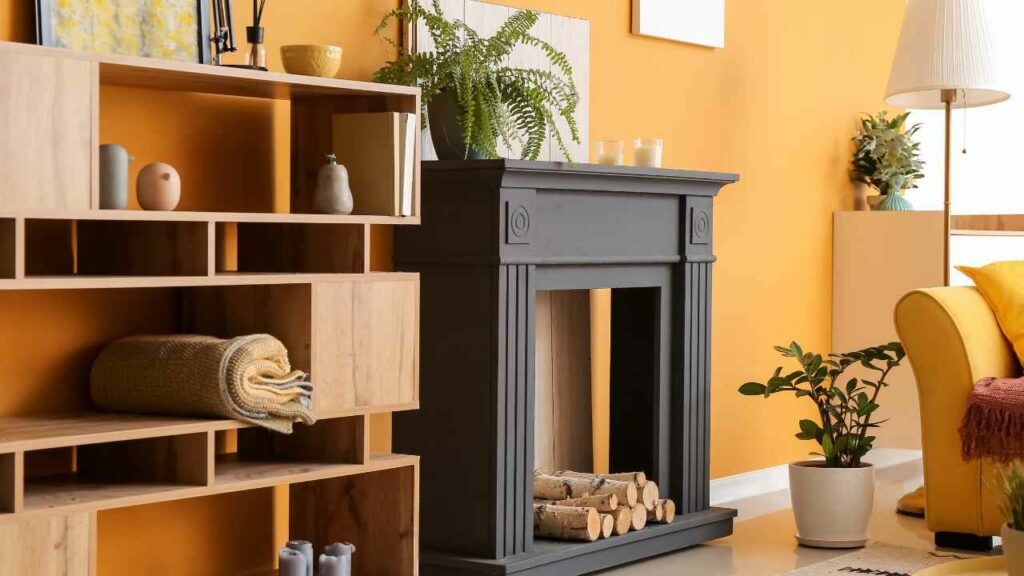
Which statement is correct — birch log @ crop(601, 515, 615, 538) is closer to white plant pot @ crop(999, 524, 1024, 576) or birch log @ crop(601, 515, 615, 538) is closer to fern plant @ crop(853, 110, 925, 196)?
white plant pot @ crop(999, 524, 1024, 576)

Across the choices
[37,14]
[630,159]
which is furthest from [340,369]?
[630,159]

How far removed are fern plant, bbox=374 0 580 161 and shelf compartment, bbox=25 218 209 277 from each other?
0.83 meters

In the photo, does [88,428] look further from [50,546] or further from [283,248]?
[283,248]

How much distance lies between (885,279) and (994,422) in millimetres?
1580

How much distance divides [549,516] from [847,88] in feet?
8.40

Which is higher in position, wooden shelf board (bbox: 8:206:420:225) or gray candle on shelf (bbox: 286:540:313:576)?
wooden shelf board (bbox: 8:206:420:225)

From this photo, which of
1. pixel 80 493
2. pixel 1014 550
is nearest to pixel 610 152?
pixel 80 493

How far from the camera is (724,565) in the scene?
3.81 m

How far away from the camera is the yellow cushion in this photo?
3.94 m

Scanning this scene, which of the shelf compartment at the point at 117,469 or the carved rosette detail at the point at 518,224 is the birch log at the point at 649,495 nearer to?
the carved rosette detail at the point at 518,224

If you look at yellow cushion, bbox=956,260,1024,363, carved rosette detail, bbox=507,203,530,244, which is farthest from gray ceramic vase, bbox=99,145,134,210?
yellow cushion, bbox=956,260,1024,363

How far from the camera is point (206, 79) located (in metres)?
2.79

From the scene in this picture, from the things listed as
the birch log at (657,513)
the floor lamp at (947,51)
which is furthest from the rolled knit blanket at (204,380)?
the floor lamp at (947,51)

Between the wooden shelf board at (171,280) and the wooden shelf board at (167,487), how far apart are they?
1.30ft
